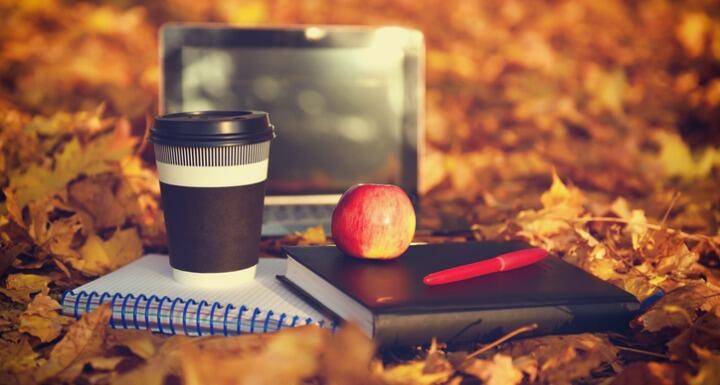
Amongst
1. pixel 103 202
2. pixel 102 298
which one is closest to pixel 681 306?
pixel 102 298

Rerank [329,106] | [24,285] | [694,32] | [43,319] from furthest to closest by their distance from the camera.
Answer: [694,32] < [329,106] < [24,285] < [43,319]

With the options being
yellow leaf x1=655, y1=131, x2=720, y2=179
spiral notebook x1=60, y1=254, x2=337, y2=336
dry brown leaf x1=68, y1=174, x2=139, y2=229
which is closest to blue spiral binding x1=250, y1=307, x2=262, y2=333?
spiral notebook x1=60, y1=254, x2=337, y2=336

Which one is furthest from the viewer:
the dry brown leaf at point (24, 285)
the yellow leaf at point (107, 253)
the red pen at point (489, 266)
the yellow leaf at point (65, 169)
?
the yellow leaf at point (65, 169)

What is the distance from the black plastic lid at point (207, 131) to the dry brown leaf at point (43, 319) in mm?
260

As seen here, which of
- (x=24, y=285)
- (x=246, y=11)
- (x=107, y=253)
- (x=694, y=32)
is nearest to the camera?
(x=24, y=285)

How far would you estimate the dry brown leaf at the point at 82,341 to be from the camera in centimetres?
90

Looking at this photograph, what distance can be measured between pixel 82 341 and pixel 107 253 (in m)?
0.37

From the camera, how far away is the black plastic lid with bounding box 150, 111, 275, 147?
103 cm

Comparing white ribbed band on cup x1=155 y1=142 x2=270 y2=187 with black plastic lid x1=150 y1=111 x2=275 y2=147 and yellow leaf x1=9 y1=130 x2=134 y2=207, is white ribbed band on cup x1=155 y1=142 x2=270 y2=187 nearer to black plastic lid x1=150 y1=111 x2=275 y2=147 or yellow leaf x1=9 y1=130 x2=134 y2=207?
black plastic lid x1=150 y1=111 x2=275 y2=147

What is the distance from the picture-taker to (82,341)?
922 millimetres

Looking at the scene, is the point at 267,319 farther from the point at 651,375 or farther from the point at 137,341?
the point at 651,375

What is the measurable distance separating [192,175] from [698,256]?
918 millimetres

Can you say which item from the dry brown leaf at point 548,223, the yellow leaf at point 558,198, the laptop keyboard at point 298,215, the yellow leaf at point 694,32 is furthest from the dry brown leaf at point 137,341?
the yellow leaf at point 694,32

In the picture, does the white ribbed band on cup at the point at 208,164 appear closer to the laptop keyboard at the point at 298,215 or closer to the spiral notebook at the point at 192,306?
the spiral notebook at the point at 192,306
